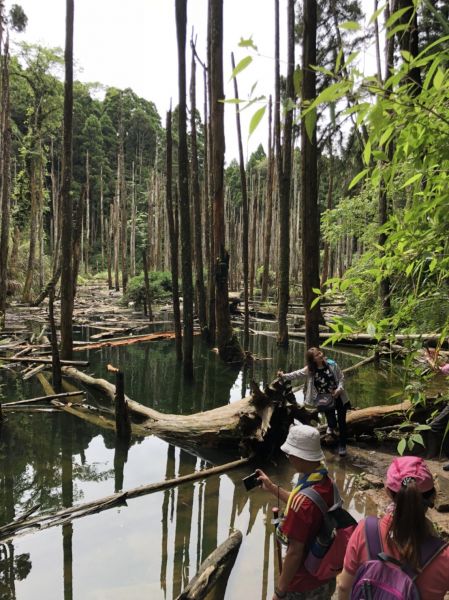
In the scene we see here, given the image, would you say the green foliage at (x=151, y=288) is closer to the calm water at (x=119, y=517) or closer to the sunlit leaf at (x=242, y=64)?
the calm water at (x=119, y=517)

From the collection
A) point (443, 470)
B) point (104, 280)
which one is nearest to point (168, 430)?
point (443, 470)

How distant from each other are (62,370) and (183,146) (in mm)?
5416

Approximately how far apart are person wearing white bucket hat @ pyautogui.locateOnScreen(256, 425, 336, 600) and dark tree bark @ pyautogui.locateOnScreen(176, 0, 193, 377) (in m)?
7.73

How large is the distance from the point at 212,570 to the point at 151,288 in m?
23.6

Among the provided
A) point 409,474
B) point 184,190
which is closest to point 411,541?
point 409,474

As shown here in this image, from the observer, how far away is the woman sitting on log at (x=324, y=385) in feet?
18.3

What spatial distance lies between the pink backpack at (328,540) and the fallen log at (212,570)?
118 cm

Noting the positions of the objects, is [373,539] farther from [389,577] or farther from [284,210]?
[284,210]

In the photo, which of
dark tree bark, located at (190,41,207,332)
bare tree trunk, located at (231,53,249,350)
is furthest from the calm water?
dark tree bark, located at (190,41,207,332)

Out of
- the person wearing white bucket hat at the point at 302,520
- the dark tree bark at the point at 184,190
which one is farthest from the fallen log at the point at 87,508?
the dark tree bark at the point at 184,190

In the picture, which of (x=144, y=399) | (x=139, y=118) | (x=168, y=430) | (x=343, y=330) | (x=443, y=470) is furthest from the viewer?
(x=139, y=118)

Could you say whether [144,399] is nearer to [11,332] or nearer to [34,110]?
[11,332]

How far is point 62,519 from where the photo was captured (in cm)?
446

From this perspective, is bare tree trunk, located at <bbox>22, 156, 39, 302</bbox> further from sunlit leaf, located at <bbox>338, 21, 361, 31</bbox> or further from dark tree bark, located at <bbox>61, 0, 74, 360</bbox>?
sunlit leaf, located at <bbox>338, 21, 361, 31</bbox>
